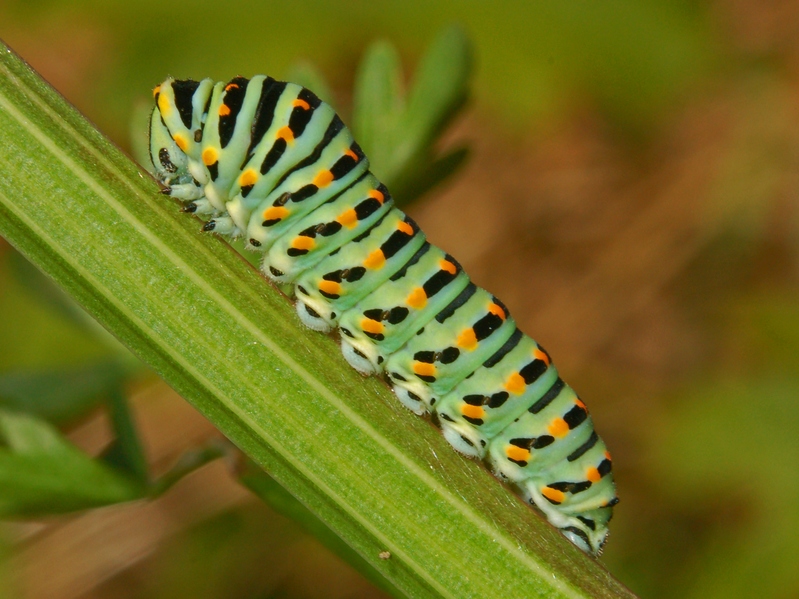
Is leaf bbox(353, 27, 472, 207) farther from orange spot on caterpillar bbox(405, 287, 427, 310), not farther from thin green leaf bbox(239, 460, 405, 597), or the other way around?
thin green leaf bbox(239, 460, 405, 597)

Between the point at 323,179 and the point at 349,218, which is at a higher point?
the point at 323,179

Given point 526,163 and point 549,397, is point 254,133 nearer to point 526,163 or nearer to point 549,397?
point 549,397

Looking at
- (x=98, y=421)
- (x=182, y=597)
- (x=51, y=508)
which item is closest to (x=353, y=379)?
(x=51, y=508)

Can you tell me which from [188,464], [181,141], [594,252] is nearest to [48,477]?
[188,464]

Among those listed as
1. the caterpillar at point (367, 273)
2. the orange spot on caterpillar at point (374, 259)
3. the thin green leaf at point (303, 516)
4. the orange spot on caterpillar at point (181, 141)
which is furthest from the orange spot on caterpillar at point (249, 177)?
the thin green leaf at point (303, 516)

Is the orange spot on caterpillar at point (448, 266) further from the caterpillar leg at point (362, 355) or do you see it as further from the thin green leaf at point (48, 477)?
the thin green leaf at point (48, 477)

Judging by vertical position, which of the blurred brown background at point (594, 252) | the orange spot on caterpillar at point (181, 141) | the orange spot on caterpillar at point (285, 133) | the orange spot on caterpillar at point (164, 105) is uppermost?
the orange spot on caterpillar at point (164, 105)

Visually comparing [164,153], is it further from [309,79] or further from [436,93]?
[436,93]
